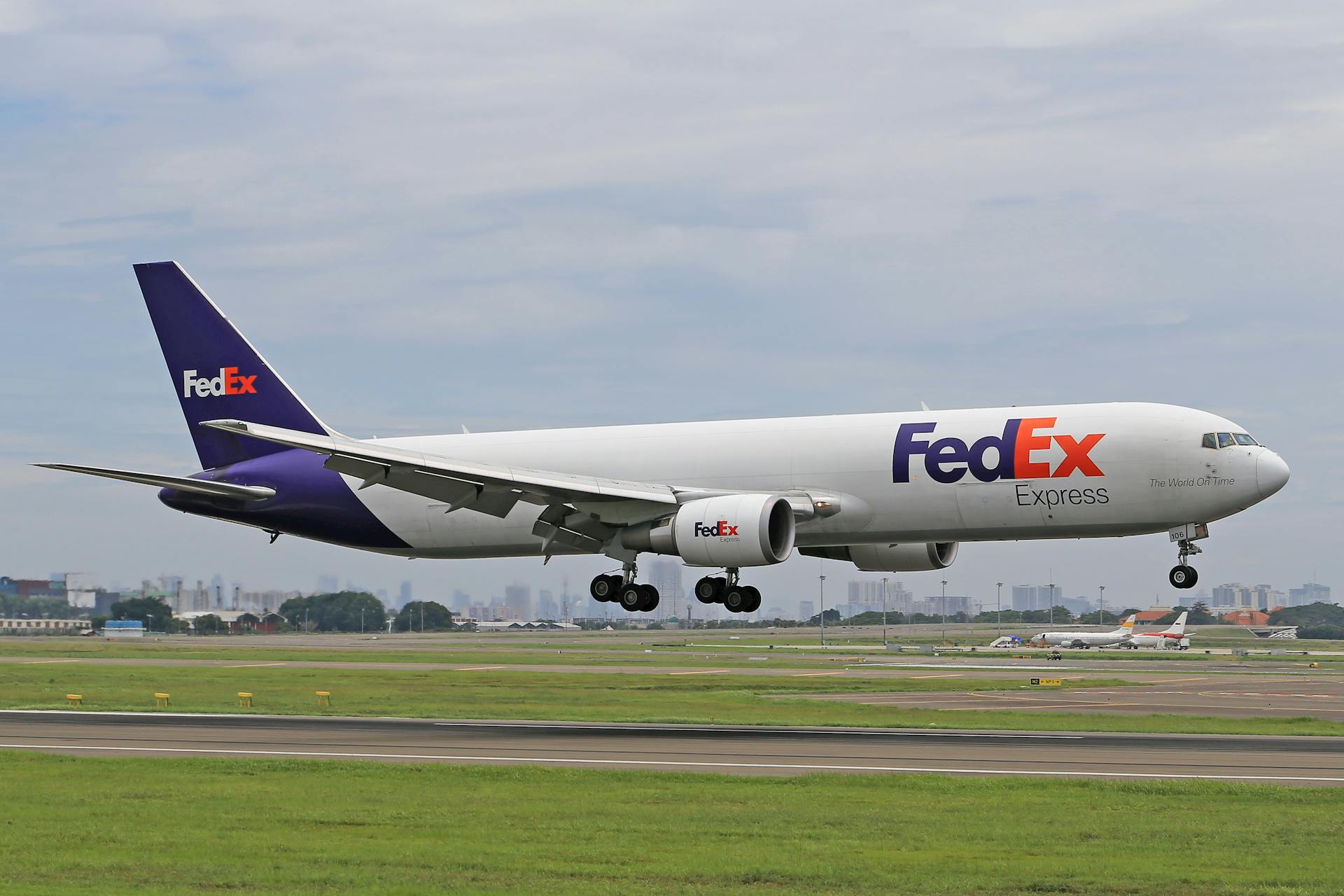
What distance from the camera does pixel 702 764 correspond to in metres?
34.9

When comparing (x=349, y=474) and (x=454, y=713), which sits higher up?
(x=349, y=474)

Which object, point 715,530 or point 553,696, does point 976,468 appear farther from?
point 553,696

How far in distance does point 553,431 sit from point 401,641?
131887 millimetres

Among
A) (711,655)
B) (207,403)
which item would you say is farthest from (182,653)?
(207,403)

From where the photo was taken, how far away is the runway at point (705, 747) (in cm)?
3441

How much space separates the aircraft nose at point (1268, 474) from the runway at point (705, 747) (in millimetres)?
7037

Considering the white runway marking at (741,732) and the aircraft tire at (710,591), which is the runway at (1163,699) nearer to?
the white runway marking at (741,732)

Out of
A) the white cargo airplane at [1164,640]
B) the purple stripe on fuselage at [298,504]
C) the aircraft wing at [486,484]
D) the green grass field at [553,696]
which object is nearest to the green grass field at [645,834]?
the aircraft wing at [486,484]

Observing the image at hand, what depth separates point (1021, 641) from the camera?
17650 centimetres

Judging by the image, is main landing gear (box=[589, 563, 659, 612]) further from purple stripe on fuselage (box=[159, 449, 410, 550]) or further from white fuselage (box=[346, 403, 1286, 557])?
purple stripe on fuselage (box=[159, 449, 410, 550])

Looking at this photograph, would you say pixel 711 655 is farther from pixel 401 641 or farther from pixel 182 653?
Answer: pixel 401 641

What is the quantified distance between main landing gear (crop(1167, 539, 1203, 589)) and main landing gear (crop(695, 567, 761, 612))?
39.3 ft

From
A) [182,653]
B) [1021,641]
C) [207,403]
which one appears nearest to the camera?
[207,403]

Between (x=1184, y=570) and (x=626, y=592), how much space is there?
54.0 ft
